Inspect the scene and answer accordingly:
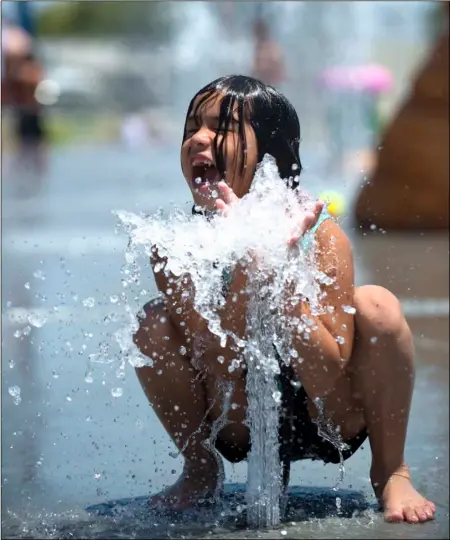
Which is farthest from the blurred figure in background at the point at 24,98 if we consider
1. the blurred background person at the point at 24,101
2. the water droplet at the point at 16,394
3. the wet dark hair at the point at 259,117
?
the wet dark hair at the point at 259,117

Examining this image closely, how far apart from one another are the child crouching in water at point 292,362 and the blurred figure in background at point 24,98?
865 cm

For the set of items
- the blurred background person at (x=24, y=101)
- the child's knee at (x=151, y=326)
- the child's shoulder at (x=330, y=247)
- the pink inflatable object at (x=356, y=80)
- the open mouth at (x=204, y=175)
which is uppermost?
the pink inflatable object at (x=356, y=80)

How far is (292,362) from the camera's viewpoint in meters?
2.49

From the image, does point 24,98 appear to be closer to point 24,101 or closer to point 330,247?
point 24,101

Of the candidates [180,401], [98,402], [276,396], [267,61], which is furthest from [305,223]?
[267,61]

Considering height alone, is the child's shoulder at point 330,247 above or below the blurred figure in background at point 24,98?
below

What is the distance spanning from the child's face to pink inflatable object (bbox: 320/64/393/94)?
44.2ft

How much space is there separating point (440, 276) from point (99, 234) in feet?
8.23

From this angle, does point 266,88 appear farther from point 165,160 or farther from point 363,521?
point 165,160

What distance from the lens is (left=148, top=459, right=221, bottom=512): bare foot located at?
2639 mm

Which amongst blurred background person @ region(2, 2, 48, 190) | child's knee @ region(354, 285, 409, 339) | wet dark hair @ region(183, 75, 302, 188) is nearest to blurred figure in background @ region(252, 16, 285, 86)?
blurred background person @ region(2, 2, 48, 190)

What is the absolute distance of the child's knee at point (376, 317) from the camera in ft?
8.18

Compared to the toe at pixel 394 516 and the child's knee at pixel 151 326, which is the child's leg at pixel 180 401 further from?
the toe at pixel 394 516

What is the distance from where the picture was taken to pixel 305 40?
1636 cm
